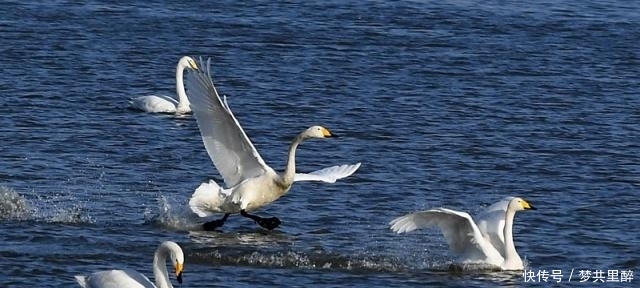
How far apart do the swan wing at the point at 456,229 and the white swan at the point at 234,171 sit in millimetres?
1404

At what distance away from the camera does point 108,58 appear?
2014 cm

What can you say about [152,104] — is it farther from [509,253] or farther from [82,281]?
[82,281]

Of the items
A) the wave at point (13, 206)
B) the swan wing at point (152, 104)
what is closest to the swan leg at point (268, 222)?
the wave at point (13, 206)

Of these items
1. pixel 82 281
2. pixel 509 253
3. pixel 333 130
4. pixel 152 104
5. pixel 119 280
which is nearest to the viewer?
pixel 119 280

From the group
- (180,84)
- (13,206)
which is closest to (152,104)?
(180,84)

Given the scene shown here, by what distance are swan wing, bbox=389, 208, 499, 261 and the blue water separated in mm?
145

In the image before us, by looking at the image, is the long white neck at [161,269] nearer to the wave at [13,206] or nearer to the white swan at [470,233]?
the white swan at [470,233]

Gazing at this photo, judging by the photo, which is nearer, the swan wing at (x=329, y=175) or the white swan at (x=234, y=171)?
the white swan at (x=234, y=171)

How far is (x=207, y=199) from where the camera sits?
12.5m

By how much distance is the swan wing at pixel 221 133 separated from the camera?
12.2 metres

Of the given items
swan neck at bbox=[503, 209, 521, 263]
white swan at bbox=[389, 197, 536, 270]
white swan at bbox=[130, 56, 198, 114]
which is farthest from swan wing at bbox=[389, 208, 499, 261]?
white swan at bbox=[130, 56, 198, 114]

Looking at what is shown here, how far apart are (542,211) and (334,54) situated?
8142 mm

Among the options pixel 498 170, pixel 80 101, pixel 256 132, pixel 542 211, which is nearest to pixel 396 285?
pixel 542 211

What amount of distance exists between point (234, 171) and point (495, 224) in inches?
83.8
